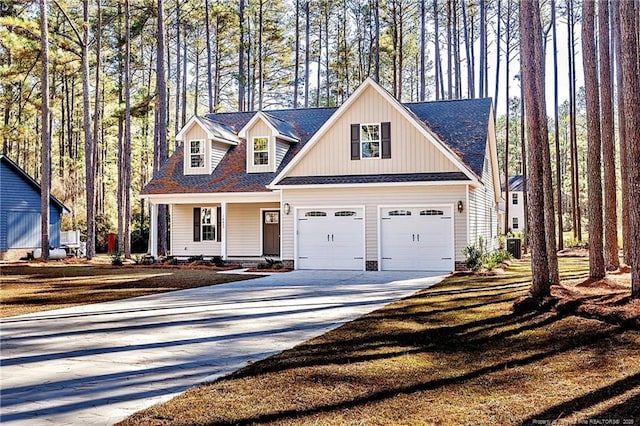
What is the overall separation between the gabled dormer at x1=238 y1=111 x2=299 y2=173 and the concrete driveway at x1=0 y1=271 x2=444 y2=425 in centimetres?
942

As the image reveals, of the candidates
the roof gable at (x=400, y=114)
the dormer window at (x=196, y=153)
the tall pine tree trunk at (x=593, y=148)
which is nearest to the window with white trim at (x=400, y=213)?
the roof gable at (x=400, y=114)

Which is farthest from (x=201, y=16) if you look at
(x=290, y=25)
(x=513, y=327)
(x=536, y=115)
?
(x=513, y=327)

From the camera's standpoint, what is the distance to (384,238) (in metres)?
18.6

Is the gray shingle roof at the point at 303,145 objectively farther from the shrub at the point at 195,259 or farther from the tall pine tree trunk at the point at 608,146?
the tall pine tree trunk at the point at 608,146

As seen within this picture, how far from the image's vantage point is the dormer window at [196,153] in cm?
2330

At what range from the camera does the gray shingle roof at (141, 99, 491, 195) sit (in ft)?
65.7

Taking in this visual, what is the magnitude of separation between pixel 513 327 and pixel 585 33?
818cm

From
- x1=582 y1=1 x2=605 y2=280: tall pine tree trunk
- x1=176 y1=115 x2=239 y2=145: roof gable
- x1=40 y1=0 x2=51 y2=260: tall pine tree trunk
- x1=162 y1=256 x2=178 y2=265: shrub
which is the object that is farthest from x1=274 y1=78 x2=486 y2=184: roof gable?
x1=40 y1=0 x2=51 y2=260: tall pine tree trunk

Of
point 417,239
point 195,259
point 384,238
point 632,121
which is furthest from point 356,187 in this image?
point 632,121

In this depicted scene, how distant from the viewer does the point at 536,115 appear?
33.7 ft

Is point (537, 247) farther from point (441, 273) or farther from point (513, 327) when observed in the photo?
point (441, 273)

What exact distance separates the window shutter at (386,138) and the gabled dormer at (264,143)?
192 inches

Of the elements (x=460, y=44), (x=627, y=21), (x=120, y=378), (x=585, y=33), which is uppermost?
(x=460, y=44)

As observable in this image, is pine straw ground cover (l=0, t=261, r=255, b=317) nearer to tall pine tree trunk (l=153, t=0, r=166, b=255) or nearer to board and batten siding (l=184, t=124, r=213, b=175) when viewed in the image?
tall pine tree trunk (l=153, t=0, r=166, b=255)
